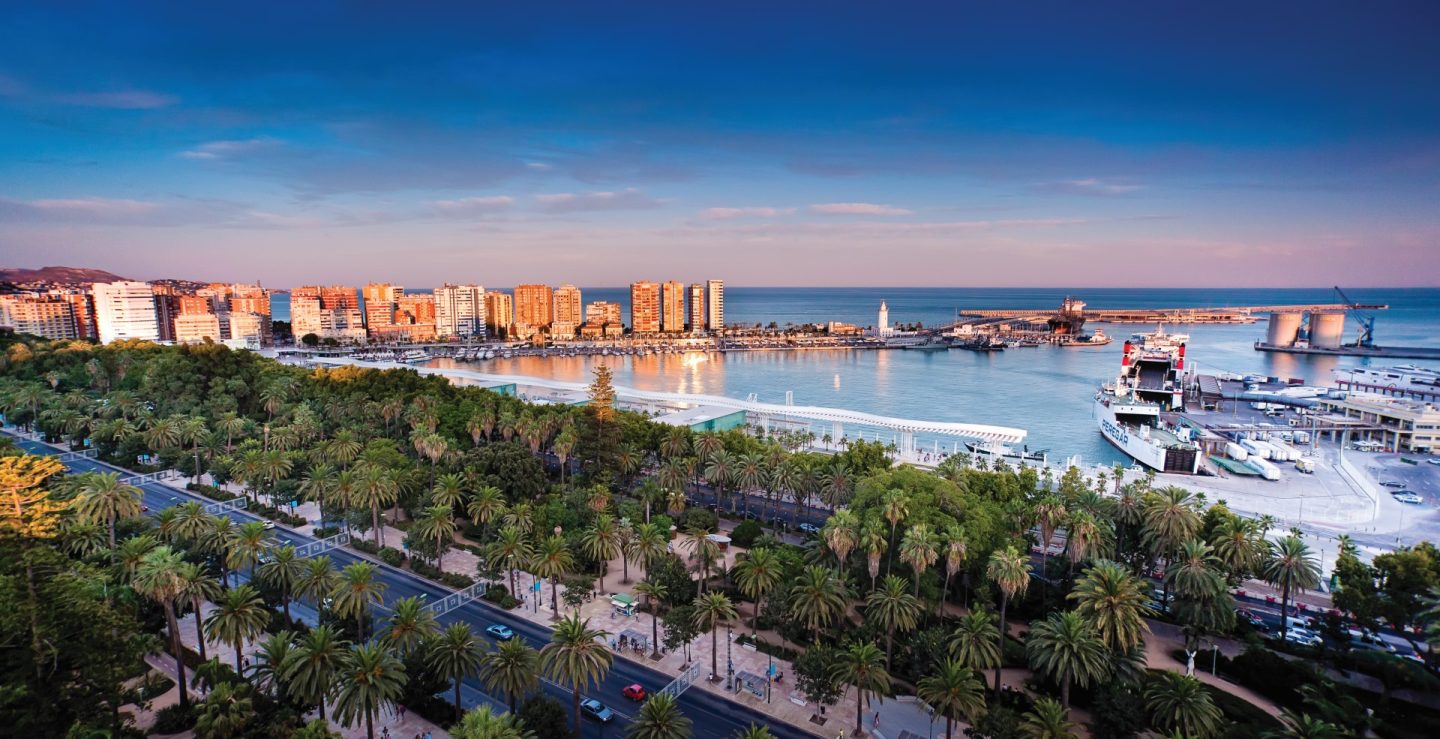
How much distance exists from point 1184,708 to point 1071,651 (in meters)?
4.02

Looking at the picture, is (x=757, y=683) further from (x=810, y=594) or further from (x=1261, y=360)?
(x=1261, y=360)

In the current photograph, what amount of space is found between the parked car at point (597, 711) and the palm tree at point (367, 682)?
7924 mm

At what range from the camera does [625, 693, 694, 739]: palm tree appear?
24203 millimetres

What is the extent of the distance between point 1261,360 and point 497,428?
6746 inches

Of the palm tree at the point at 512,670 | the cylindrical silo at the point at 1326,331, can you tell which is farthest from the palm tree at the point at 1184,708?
the cylindrical silo at the point at 1326,331

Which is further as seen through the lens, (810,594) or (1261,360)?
(1261,360)

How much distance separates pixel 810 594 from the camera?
105 ft

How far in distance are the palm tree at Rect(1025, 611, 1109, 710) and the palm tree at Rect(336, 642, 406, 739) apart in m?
25.9

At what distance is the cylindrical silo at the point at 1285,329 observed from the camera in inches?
6535

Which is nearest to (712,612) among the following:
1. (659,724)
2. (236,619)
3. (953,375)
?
(659,724)

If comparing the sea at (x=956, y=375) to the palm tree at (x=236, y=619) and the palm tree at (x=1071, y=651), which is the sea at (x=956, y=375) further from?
the palm tree at (x=236, y=619)

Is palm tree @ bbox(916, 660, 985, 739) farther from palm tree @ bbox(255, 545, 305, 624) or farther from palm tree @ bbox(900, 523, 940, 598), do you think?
palm tree @ bbox(255, 545, 305, 624)

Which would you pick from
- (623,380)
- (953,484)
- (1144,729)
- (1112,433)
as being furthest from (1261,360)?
(1144,729)

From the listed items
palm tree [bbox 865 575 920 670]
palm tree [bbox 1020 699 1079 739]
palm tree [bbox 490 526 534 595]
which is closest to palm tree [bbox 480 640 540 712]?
palm tree [bbox 490 526 534 595]
